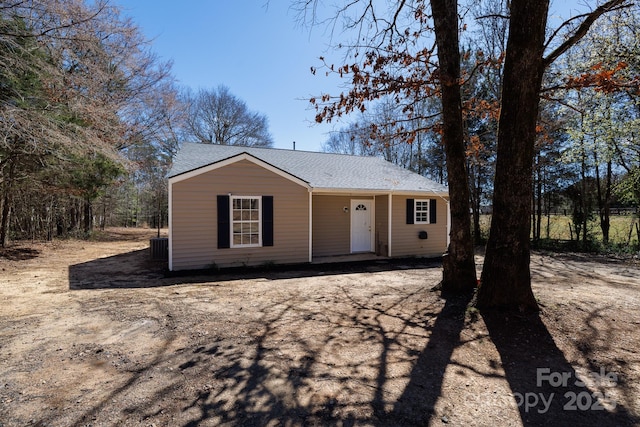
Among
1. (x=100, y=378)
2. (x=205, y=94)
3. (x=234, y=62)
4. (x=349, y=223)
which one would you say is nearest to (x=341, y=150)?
(x=205, y=94)

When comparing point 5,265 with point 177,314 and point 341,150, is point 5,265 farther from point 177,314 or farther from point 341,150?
point 341,150

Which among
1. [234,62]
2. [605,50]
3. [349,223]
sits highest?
[234,62]

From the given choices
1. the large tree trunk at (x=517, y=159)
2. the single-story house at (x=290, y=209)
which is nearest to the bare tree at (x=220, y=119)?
the single-story house at (x=290, y=209)

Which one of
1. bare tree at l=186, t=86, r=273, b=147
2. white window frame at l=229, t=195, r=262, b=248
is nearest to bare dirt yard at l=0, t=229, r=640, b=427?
white window frame at l=229, t=195, r=262, b=248

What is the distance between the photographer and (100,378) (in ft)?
9.06

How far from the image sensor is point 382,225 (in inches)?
426

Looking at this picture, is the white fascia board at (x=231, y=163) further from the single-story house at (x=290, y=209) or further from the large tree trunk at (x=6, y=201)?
the large tree trunk at (x=6, y=201)

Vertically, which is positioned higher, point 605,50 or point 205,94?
point 205,94

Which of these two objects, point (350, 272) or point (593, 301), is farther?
point (350, 272)

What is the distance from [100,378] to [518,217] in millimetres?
4879

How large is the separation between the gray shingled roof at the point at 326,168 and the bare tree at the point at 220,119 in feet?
42.4

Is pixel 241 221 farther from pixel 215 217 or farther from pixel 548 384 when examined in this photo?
pixel 548 384

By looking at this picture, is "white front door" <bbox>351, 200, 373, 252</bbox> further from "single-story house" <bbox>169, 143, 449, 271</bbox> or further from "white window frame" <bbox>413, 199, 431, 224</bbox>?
"white window frame" <bbox>413, 199, 431, 224</bbox>

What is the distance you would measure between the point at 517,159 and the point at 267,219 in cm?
613
